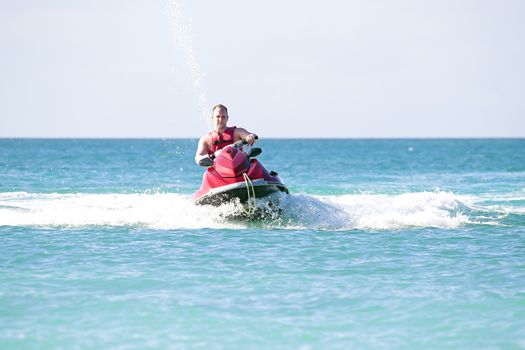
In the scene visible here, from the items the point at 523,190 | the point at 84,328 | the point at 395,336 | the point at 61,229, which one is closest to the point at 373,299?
the point at 395,336

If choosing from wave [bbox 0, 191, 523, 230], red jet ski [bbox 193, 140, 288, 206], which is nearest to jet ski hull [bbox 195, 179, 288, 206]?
red jet ski [bbox 193, 140, 288, 206]

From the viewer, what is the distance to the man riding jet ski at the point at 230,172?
1258 centimetres

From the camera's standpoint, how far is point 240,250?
10484 mm

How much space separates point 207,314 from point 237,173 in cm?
545

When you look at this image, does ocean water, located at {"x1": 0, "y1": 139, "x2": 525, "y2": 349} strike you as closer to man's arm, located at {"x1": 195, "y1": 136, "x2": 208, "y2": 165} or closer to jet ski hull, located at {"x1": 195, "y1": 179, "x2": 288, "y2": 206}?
jet ski hull, located at {"x1": 195, "y1": 179, "x2": 288, "y2": 206}

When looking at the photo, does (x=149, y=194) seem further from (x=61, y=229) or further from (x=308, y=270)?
(x=308, y=270)

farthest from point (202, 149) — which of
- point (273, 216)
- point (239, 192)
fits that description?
point (273, 216)

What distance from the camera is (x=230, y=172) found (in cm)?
1259

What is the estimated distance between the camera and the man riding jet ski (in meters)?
12.6

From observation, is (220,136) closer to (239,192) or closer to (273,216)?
(239,192)
